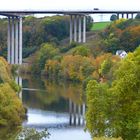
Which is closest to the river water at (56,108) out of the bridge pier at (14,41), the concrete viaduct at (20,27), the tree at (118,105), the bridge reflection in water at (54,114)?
the bridge reflection in water at (54,114)

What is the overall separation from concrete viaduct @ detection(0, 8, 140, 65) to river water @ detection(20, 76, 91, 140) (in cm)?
1420

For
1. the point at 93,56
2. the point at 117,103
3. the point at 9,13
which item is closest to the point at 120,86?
the point at 117,103

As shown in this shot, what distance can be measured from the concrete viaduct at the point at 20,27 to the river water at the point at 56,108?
46.6ft

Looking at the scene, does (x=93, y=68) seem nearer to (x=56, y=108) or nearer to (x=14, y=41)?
(x=56, y=108)

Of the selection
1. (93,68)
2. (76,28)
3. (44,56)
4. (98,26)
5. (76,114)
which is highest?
(98,26)

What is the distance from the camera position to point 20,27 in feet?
208

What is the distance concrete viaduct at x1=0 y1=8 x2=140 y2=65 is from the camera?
2457 inches

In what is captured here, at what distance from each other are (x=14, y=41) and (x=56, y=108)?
31.1m

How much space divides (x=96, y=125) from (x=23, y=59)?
5101 cm

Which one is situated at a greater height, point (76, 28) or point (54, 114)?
point (76, 28)

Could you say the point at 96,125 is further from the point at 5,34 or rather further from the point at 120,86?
the point at 5,34

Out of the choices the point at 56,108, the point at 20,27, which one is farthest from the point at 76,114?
the point at 20,27

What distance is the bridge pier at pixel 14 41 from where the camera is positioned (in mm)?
61812

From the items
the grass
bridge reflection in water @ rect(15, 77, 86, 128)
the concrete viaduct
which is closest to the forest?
bridge reflection in water @ rect(15, 77, 86, 128)
